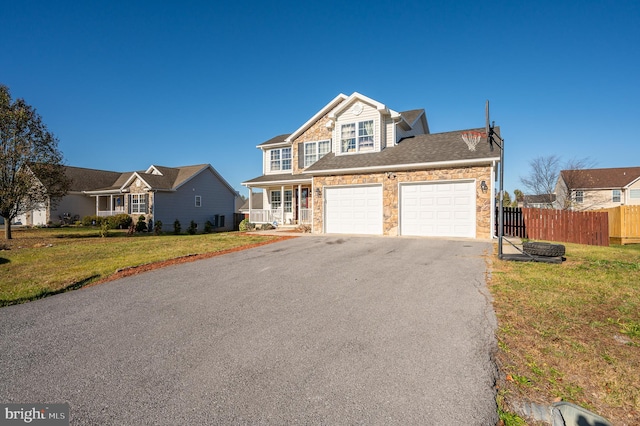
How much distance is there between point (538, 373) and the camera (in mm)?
3051

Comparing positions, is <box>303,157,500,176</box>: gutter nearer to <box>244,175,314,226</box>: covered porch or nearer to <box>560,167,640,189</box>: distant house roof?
<box>244,175,314,226</box>: covered porch

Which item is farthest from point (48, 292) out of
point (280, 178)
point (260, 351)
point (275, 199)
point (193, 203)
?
point (193, 203)

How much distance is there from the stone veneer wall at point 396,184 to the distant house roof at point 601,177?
2666cm

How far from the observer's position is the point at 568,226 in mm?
13938

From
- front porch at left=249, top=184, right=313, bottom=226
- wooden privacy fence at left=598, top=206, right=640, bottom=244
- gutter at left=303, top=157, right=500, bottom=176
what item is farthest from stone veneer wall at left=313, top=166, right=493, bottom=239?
wooden privacy fence at left=598, top=206, right=640, bottom=244

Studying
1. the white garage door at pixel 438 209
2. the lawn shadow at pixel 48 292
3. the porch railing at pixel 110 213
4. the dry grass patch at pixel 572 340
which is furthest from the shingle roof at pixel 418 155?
the porch railing at pixel 110 213

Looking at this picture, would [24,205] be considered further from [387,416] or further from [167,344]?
[387,416]

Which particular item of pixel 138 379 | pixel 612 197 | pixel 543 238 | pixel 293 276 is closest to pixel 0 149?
pixel 293 276

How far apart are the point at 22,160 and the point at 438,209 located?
21.6m

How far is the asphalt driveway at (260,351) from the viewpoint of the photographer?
258cm

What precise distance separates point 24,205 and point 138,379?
2153cm

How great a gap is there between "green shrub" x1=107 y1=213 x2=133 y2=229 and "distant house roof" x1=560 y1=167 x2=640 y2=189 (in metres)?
41.1

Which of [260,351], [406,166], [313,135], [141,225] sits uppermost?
A: [313,135]

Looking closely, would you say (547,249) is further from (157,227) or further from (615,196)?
(615,196)
